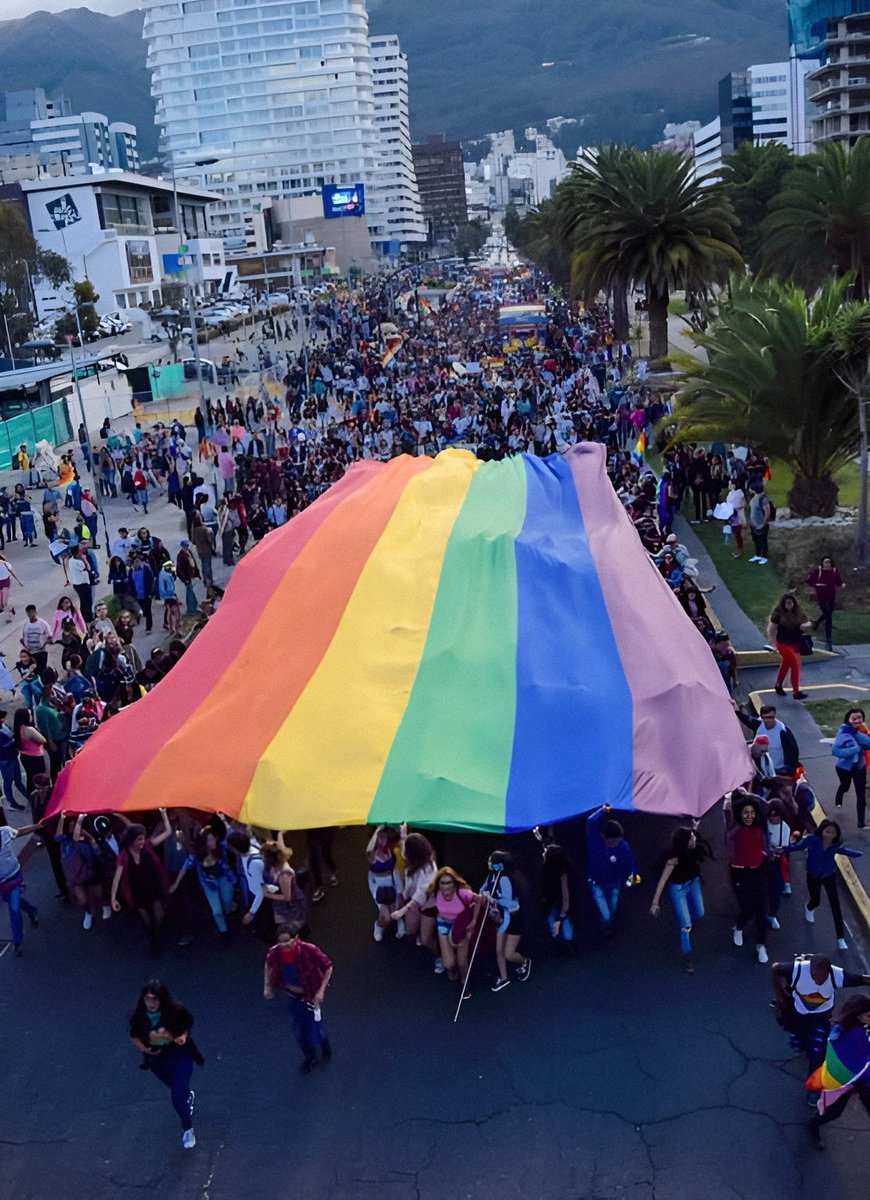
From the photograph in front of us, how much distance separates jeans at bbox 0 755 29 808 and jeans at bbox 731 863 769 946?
24.5ft

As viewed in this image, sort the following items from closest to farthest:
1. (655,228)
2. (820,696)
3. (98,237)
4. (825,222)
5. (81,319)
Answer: (820,696), (825,222), (655,228), (81,319), (98,237)

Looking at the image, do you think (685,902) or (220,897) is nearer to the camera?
(685,902)

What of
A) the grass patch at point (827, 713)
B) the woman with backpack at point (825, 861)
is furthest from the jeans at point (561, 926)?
the grass patch at point (827, 713)

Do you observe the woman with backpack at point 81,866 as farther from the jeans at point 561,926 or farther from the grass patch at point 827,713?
the grass patch at point 827,713

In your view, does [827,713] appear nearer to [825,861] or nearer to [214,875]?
[825,861]

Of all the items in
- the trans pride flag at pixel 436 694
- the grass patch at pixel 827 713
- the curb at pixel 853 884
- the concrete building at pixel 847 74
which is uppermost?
the concrete building at pixel 847 74

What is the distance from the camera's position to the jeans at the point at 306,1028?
8.06 m

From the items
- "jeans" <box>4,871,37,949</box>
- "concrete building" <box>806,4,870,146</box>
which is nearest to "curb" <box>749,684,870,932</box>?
"jeans" <box>4,871,37,949</box>

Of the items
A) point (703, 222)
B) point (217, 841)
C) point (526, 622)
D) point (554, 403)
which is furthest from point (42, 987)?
point (703, 222)

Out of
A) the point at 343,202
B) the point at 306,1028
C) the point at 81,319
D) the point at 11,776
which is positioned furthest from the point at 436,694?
the point at 343,202

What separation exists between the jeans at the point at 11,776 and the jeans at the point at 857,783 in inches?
316

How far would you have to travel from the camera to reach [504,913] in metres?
8.75

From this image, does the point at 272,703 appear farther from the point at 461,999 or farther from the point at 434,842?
the point at 461,999

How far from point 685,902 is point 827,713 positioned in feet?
16.6
